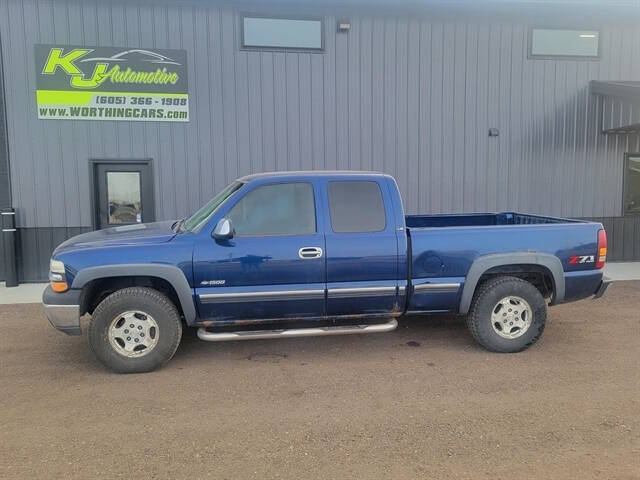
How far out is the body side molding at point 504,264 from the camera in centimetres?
527

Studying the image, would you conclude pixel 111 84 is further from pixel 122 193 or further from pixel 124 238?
pixel 124 238

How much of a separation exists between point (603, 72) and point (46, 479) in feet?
39.1

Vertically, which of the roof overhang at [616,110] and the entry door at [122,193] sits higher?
the roof overhang at [616,110]

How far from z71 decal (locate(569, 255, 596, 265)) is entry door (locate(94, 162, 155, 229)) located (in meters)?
Result: 7.18

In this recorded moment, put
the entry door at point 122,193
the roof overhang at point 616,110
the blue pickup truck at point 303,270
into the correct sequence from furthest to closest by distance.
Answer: the roof overhang at point 616,110 → the entry door at point 122,193 → the blue pickup truck at point 303,270

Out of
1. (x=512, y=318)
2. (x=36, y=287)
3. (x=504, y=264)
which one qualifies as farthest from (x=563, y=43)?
(x=36, y=287)

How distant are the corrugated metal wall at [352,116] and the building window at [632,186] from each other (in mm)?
223

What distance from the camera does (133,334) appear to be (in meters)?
4.84

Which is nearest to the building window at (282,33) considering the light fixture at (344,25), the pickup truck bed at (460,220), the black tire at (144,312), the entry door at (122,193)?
the light fixture at (344,25)

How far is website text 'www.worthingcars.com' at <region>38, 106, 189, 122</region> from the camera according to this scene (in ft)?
30.1

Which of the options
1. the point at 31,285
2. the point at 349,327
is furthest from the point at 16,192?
the point at 349,327

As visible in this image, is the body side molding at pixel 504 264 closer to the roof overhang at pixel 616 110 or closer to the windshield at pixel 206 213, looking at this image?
the windshield at pixel 206 213

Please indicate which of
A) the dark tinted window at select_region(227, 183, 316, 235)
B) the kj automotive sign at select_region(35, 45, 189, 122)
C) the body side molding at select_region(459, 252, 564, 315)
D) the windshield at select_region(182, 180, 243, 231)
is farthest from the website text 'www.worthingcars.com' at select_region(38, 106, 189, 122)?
the body side molding at select_region(459, 252, 564, 315)

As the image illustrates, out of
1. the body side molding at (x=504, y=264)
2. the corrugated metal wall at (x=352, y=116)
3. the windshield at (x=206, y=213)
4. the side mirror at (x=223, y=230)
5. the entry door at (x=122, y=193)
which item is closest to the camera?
the side mirror at (x=223, y=230)
